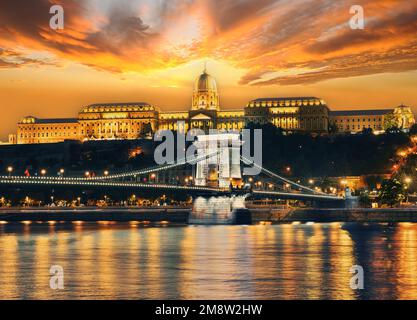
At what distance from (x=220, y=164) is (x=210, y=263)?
1424 inches

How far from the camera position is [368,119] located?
446ft

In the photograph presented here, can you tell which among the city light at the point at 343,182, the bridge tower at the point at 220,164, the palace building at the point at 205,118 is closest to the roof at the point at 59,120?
the palace building at the point at 205,118

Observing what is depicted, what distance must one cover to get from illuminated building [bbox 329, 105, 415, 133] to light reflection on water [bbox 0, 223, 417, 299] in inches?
3306

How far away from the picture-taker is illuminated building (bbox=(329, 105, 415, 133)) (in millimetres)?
134625

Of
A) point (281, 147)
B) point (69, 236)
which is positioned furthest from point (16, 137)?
point (69, 236)

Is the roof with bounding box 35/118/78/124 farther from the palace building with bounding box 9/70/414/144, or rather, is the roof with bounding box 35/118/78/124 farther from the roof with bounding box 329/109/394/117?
the roof with bounding box 329/109/394/117

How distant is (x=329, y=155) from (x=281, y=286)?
8457cm

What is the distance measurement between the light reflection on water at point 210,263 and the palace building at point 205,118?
82923 mm

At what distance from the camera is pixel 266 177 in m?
90.2

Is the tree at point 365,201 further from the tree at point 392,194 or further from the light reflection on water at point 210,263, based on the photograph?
the light reflection on water at point 210,263

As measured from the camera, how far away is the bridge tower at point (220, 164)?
6789 centimetres

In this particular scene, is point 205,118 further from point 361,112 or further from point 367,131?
point 367,131

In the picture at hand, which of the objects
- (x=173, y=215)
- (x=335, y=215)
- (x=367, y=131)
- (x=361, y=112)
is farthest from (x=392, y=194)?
(x=361, y=112)
